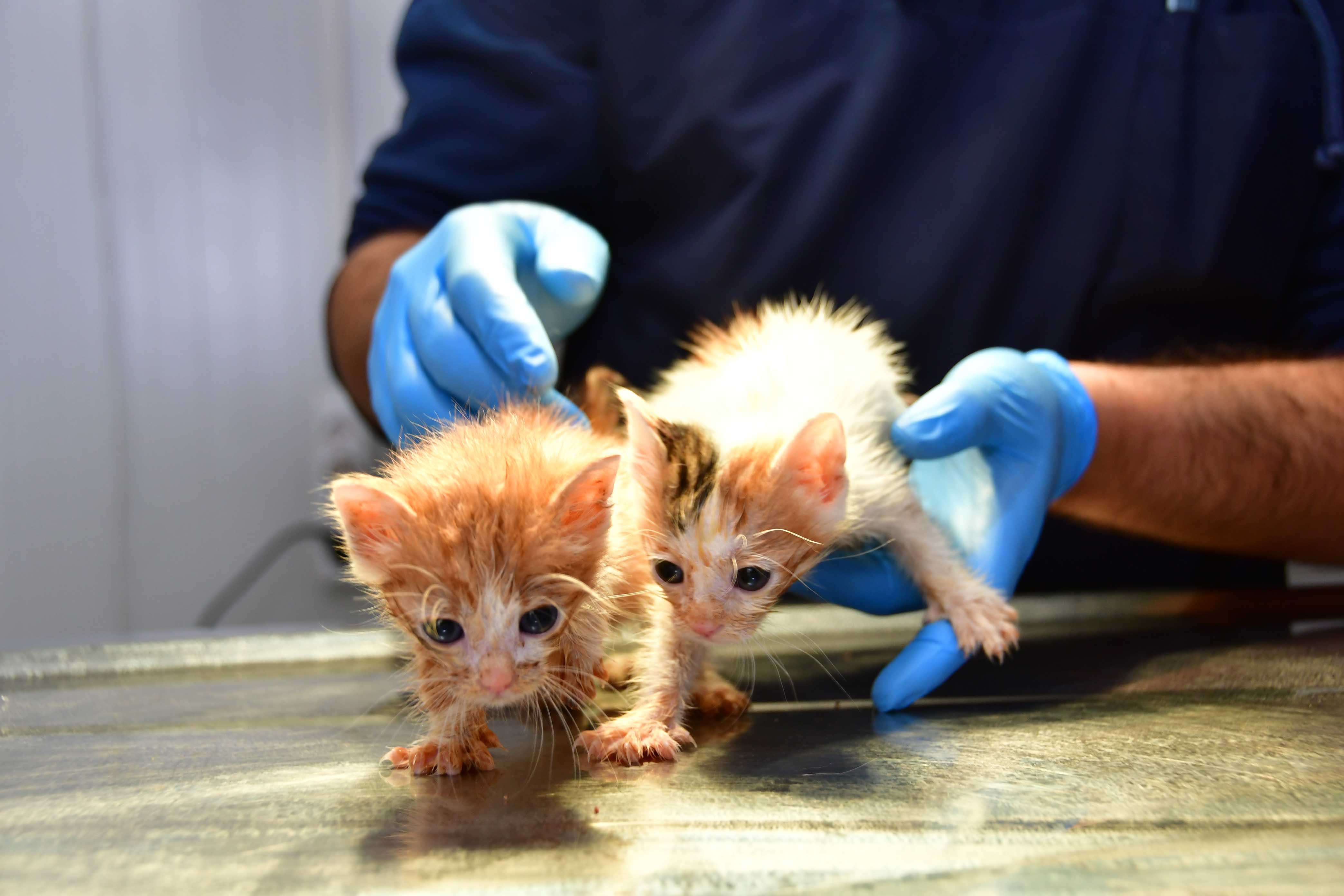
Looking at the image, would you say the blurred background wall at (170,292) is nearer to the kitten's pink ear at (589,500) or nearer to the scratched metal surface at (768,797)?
the scratched metal surface at (768,797)

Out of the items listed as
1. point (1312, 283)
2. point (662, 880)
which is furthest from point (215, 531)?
point (1312, 283)

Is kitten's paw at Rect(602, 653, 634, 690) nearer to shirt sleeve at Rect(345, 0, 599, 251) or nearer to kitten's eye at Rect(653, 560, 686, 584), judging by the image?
kitten's eye at Rect(653, 560, 686, 584)

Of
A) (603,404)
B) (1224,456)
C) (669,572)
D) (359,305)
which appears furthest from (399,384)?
(1224,456)

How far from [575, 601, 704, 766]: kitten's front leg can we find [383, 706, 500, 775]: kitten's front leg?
0.11 metres

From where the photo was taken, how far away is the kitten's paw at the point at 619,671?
4.00 ft

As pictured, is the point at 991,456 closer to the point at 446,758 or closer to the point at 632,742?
the point at 632,742

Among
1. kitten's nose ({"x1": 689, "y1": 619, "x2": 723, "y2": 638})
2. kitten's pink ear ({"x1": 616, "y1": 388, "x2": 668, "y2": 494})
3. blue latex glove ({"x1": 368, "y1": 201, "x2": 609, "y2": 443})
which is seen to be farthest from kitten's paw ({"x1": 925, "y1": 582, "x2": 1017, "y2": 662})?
blue latex glove ({"x1": 368, "y1": 201, "x2": 609, "y2": 443})

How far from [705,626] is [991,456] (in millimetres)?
652

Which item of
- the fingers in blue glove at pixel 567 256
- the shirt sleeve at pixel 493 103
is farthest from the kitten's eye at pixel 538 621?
the shirt sleeve at pixel 493 103

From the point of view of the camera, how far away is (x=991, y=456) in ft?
4.58

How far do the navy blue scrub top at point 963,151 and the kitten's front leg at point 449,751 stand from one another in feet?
3.65

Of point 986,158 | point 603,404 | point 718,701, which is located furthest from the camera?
point 986,158

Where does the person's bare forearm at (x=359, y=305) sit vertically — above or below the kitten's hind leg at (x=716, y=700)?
above

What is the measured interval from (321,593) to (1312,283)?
2.95m
